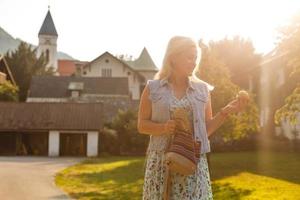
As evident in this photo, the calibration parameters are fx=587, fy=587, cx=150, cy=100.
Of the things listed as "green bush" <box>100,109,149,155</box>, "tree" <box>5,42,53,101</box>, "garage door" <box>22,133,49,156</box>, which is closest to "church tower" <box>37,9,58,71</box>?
"tree" <box>5,42,53,101</box>

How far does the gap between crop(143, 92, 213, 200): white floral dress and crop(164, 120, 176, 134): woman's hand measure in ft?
0.71

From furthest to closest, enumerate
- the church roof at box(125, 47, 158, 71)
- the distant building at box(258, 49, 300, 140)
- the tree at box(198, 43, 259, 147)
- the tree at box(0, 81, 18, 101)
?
1. the church roof at box(125, 47, 158, 71)
2. the tree at box(0, 81, 18, 101)
3. the distant building at box(258, 49, 300, 140)
4. the tree at box(198, 43, 259, 147)

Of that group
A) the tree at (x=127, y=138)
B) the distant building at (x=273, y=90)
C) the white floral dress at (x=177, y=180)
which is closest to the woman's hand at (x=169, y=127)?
the white floral dress at (x=177, y=180)

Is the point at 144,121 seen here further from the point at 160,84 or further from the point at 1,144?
the point at 1,144

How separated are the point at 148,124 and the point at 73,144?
4437 centimetres

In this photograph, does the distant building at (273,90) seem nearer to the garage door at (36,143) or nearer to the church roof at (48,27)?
the garage door at (36,143)

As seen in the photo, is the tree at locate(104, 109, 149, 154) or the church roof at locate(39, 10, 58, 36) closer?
the tree at locate(104, 109, 149, 154)

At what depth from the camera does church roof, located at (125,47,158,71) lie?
314 feet

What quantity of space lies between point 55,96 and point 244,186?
52964mm

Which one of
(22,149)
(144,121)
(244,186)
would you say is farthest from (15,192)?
(22,149)

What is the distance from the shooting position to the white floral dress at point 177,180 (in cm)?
481

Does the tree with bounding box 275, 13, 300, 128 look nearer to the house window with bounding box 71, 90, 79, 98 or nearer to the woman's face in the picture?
the woman's face

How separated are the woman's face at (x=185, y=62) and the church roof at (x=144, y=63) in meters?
90.0

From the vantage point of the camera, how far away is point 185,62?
4906 millimetres
